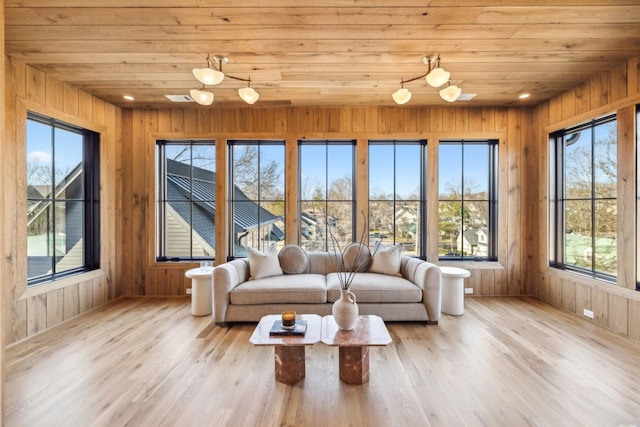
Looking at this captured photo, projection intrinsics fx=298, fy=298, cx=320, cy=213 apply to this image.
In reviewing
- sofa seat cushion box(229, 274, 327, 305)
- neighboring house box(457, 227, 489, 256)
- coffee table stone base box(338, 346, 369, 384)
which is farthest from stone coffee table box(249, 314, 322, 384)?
neighboring house box(457, 227, 489, 256)

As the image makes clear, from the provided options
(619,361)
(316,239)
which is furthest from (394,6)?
(619,361)

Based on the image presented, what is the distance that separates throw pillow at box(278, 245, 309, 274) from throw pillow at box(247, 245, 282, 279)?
0.27 feet

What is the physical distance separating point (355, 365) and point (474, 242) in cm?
317

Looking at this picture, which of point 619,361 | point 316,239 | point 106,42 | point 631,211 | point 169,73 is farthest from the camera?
point 316,239

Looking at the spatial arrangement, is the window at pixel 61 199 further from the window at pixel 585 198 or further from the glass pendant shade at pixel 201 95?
the window at pixel 585 198

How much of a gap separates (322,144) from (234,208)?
1.63 m

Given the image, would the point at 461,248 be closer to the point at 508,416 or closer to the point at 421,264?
the point at 421,264

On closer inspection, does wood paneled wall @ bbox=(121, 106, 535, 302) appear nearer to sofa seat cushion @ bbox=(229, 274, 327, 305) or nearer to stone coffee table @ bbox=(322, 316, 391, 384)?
sofa seat cushion @ bbox=(229, 274, 327, 305)

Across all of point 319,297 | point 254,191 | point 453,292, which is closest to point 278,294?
point 319,297

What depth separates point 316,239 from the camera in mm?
4492

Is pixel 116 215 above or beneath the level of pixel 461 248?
above

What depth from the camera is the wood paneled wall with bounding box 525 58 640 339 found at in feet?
9.68

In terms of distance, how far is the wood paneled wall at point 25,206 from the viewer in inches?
113

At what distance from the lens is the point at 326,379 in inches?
87.3
